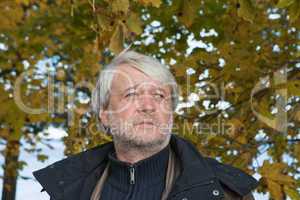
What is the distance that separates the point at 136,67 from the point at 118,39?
0.82 feet

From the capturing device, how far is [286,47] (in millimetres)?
4863

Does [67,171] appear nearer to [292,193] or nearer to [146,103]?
[146,103]

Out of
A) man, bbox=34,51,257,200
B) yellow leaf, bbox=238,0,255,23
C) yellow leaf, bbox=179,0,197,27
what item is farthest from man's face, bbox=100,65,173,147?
yellow leaf, bbox=179,0,197,27

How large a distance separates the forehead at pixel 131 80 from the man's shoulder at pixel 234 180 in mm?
433

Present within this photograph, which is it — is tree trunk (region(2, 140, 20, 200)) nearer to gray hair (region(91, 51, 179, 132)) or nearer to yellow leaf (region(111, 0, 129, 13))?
gray hair (region(91, 51, 179, 132))

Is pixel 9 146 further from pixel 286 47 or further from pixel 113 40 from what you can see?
pixel 113 40

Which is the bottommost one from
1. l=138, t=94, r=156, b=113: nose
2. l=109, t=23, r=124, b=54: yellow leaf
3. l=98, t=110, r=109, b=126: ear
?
l=98, t=110, r=109, b=126: ear

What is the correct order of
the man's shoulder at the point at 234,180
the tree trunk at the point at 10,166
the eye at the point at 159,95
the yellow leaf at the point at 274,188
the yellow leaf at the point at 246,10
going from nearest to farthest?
1. the man's shoulder at the point at 234,180
2. the eye at the point at 159,95
3. the yellow leaf at the point at 246,10
4. the yellow leaf at the point at 274,188
5. the tree trunk at the point at 10,166

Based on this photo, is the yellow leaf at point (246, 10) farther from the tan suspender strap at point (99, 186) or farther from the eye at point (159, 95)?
the tan suspender strap at point (99, 186)

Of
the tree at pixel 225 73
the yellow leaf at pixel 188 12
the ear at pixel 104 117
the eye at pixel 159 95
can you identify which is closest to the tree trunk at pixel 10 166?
the tree at pixel 225 73

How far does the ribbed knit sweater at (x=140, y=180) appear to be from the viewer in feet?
8.38

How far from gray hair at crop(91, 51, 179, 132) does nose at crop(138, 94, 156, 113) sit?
102 millimetres

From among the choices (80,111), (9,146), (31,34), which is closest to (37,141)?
(9,146)

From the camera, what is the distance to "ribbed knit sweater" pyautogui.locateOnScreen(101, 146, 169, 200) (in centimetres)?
255
